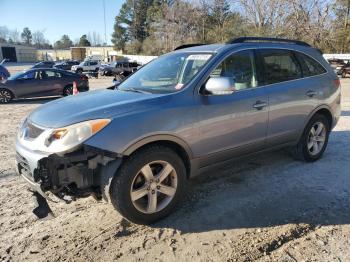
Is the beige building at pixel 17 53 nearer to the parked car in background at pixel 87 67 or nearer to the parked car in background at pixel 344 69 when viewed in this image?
the parked car in background at pixel 87 67

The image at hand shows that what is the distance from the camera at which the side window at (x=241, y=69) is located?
4.26m

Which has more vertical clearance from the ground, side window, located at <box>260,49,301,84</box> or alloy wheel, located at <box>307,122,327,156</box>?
side window, located at <box>260,49,301,84</box>

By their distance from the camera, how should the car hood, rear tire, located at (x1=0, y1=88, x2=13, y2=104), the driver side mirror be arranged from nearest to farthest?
the car hood
the driver side mirror
rear tire, located at (x1=0, y1=88, x2=13, y2=104)

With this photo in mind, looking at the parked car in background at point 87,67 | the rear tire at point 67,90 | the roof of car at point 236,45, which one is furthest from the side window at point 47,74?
the parked car in background at point 87,67

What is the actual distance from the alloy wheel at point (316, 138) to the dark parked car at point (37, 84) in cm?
1270

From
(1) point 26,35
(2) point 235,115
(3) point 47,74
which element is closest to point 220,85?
(2) point 235,115

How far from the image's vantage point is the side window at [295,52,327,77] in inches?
207

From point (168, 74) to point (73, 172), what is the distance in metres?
1.87

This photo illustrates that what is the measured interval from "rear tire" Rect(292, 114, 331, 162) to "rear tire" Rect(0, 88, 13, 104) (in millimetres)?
12974

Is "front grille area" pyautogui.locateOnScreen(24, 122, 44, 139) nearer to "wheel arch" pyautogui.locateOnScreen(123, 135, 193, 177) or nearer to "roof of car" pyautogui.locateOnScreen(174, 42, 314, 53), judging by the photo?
"wheel arch" pyautogui.locateOnScreen(123, 135, 193, 177)

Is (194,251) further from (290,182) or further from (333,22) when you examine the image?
(333,22)

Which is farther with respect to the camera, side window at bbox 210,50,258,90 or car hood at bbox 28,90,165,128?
side window at bbox 210,50,258,90

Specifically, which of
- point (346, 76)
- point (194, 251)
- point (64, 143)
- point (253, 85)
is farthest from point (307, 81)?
point (346, 76)

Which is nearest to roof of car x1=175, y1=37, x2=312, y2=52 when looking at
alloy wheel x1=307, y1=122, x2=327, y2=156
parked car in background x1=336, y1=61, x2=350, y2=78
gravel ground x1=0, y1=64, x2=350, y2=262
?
alloy wheel x1=307, y1=122, x2=327, y2=156
